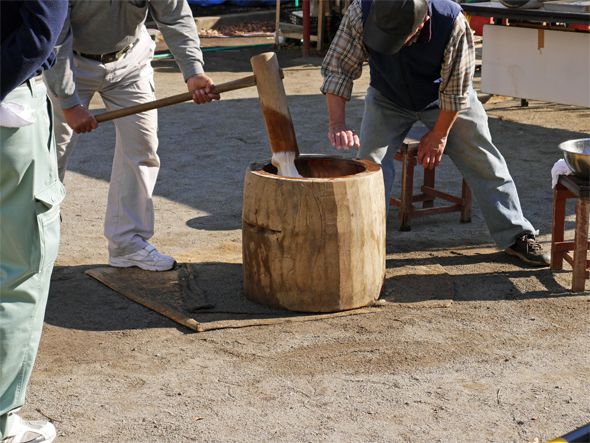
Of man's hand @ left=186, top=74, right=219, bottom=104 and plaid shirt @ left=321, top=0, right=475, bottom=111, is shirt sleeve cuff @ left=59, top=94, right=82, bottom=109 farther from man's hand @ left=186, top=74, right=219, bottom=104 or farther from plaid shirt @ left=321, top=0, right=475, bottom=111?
plaid shirt @ left=321, top=0, right=475, bottom=111

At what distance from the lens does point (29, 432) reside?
3.48m

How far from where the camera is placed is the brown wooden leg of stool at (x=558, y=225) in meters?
5.07

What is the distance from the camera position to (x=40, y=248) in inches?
129

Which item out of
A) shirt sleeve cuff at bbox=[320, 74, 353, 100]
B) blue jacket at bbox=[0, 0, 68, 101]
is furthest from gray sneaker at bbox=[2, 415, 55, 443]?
shirt sleeve cuff at bbox=[320, 74, 353, 100]

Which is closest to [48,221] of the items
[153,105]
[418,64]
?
[153,105]

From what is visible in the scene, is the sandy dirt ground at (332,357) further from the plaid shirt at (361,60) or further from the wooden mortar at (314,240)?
the plaid shirt at (361,60)

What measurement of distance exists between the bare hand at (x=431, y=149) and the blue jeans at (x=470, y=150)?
0.28 metres

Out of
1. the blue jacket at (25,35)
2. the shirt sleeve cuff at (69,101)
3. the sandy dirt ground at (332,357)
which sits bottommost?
the sandy dirt ground at (332,357)

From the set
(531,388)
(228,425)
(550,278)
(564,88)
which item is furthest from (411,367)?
(564,88)

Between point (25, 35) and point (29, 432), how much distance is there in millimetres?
1330

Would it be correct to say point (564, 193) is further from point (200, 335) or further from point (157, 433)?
point (157, 433)

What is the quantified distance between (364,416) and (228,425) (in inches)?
19.1

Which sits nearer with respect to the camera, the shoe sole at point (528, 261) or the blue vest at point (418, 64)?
the blue vest at point (418, 64)

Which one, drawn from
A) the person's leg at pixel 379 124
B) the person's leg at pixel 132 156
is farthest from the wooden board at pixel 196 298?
the person's leg at pixel 379 124
